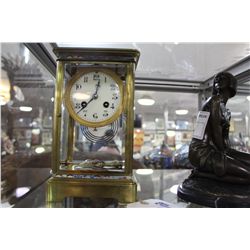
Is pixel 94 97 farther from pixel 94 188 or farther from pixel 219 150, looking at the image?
pixel 219 150

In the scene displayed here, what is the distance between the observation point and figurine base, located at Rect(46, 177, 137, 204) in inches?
27.7

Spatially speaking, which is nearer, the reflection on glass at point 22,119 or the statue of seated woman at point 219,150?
the statue of seated woman at point 219,150

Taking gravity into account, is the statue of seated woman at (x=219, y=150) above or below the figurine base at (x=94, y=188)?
above

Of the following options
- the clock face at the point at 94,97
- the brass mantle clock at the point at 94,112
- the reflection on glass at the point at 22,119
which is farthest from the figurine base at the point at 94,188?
the reflection on glass at the point at 22,119

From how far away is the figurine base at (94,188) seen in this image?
703mm

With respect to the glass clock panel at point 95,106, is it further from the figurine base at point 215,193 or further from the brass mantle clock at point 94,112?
the figurine base at point 215,193

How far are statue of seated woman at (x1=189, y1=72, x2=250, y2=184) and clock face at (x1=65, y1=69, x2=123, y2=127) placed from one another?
29 cm

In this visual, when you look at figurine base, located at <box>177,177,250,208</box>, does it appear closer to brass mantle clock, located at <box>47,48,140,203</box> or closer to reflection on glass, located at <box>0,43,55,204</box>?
brass mantle clock, located at <box>47,48,140,203</box>

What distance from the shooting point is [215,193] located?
2.36ft

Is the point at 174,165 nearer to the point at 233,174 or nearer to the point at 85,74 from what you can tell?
the point at 233,174

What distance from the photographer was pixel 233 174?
741 millimetres
